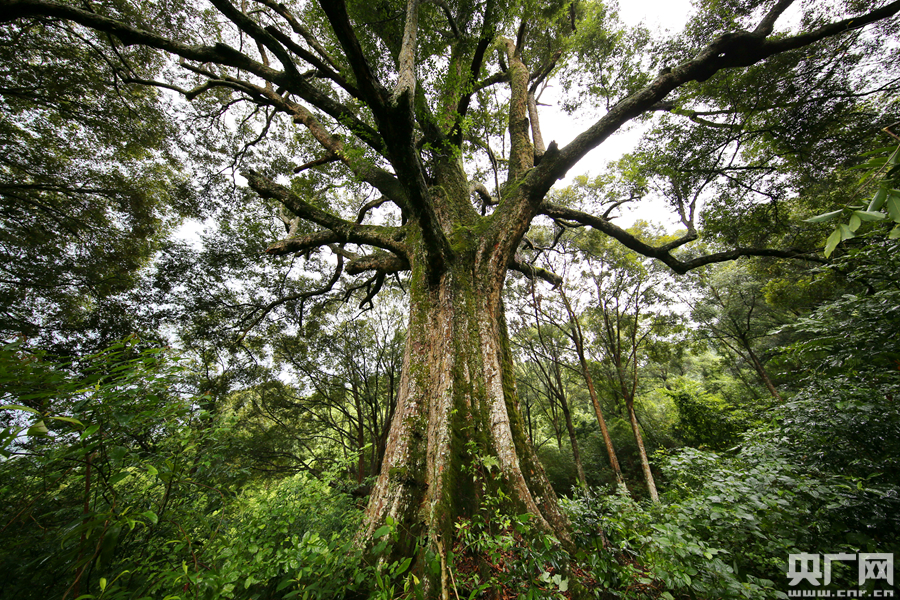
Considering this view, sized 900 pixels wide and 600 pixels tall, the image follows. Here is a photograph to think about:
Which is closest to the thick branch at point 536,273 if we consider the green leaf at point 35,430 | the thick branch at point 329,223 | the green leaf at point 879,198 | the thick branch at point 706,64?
the thick branch at point 706,64

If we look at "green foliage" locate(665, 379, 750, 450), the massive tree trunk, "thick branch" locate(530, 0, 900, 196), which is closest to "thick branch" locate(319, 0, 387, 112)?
the massive tree trunk

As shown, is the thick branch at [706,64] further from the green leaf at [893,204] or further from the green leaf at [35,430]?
the green leaf at [35,430]

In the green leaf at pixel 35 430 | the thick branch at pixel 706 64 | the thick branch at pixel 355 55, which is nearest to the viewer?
the green leaf at pixel 35 430

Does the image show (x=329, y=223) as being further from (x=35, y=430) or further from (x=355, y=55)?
(x=35, y=430)

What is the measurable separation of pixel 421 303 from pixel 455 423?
148 centimetres

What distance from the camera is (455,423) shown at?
243 centimetres

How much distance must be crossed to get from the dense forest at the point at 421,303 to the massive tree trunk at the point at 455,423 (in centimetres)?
3

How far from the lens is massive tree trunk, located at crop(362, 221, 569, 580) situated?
2.09m

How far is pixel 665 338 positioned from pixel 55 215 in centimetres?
1414

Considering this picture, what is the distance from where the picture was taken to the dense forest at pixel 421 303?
1.27 m

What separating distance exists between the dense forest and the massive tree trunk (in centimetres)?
3

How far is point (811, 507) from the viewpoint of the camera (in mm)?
1740

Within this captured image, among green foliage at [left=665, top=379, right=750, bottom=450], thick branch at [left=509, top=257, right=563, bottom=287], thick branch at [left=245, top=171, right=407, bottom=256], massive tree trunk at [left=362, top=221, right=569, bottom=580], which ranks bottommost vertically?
green foliage at [left=665, top=379, right=750, bottom=450]

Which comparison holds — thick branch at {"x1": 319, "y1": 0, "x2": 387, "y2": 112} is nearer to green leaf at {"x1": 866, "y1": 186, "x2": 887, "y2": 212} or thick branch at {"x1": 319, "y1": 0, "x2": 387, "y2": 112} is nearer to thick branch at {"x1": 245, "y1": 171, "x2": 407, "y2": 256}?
thick branch at {"x1": 245, "y1": 171, "x2": 407, "y2": 256}
